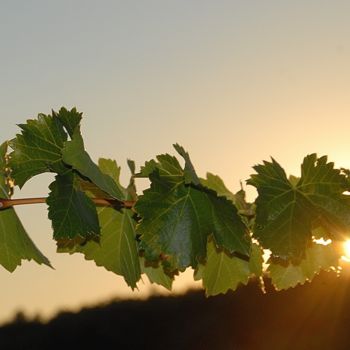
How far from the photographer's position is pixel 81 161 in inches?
44.6

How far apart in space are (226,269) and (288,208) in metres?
0.28

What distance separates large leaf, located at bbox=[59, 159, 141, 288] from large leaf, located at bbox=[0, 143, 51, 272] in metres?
0.08

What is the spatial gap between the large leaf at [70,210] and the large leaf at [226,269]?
0.33 metres

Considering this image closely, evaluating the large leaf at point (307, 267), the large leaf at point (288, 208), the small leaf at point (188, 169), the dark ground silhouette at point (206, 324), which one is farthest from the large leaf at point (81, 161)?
the dark ground silhouette at point (206, 324)

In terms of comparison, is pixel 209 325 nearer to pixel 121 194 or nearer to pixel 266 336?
pixel 266 336

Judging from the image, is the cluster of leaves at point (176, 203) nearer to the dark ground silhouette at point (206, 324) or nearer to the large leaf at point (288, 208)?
the large leaf at point (288, 208)

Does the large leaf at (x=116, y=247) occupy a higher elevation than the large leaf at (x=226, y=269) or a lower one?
higher

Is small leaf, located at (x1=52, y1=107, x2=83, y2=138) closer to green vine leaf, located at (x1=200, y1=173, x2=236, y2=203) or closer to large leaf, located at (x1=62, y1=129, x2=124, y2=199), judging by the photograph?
large leaf, located at (x1=62, y1=129, x2=124, y2=199)

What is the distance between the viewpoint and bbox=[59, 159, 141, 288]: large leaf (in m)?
1.34

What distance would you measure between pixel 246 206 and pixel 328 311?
2836 cm

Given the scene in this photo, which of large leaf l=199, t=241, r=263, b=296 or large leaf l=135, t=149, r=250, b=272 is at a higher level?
large leaf l=135, t=149, r=250, b=272

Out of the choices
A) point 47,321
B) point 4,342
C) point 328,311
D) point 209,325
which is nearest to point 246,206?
point 328,311

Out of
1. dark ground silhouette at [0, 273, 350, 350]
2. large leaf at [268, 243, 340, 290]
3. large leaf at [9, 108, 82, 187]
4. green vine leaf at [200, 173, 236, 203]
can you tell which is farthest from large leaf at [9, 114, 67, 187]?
dark ground silhouette at [0, 273, 350, 350]

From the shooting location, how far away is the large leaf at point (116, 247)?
4.38 feet
